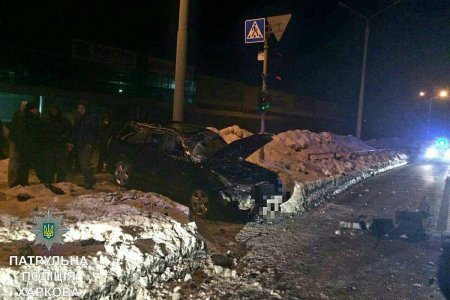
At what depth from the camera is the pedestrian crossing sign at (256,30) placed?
490 inches

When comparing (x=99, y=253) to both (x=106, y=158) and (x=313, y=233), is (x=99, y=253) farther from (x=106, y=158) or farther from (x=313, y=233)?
(x=106, y=158)

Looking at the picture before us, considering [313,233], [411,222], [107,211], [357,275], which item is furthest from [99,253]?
[411,222]

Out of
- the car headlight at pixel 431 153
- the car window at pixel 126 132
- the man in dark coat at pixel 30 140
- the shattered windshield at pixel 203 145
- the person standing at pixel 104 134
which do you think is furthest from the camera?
the car headlight at pixel 431 153

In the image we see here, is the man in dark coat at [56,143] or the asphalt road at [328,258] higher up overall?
the man in dark coat at [56,143]

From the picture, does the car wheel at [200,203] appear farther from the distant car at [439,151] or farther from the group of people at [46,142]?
the distant car at [439,151]

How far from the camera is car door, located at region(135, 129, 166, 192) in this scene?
918cm

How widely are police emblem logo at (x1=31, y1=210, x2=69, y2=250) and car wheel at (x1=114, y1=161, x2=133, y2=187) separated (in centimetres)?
433

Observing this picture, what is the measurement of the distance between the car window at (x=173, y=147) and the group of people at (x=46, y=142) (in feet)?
5.07

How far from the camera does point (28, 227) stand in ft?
17.1

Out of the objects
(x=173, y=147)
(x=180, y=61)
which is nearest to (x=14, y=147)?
(x=173, y=147)

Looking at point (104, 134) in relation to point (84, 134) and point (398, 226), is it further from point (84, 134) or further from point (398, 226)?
point (398, 226)

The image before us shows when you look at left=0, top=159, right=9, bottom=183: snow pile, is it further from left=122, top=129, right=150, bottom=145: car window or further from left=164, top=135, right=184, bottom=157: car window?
left=164, top=135, right=184, bottom=157: car window

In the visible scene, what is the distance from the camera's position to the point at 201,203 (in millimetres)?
8375

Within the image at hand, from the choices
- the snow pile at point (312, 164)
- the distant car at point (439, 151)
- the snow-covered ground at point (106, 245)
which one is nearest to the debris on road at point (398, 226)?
the snow pile at point (312, 164)
